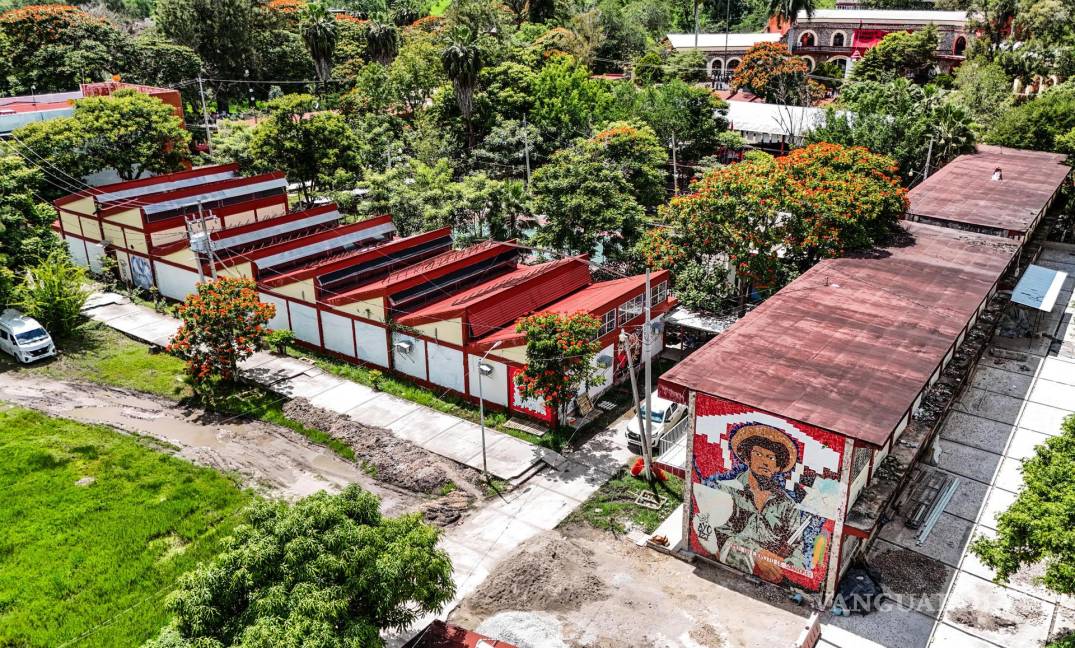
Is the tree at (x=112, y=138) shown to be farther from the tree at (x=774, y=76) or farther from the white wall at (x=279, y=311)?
the tree at (x=774, y=76)

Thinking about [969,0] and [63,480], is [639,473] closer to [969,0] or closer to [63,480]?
[63,480]

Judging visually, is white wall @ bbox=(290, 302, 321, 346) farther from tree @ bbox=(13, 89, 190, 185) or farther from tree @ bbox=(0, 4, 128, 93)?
tree @ bbox=(0, 4, 128, 93)

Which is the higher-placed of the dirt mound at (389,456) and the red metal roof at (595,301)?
the red metal roof at (595,301)

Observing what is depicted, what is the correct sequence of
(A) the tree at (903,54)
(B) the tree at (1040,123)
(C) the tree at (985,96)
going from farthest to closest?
(A) the tree at (903,54)
(C) the tree at (985,96)
(B) the tree at (1040,123)

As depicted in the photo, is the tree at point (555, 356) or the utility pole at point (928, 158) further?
the utility pole at point (928, 158)

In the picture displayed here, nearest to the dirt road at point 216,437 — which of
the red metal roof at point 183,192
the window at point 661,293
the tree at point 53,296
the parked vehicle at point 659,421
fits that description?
the tree at point 53,296

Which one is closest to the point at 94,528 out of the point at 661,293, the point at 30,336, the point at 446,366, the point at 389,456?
the point at 389,456

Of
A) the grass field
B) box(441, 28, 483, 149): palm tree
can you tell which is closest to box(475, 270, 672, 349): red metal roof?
the grass field
